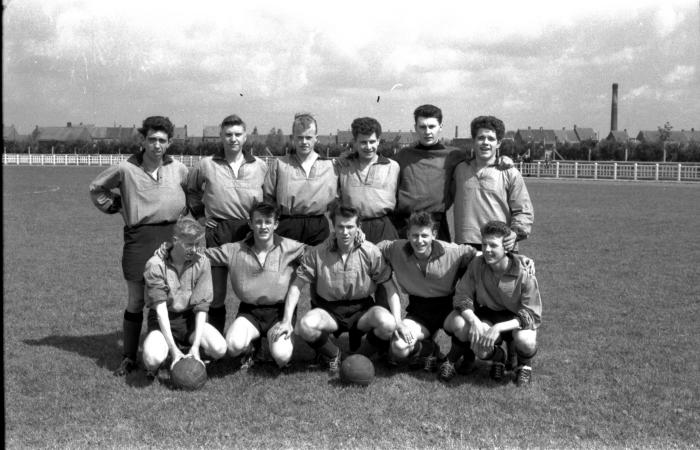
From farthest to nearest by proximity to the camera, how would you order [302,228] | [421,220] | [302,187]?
1. [302,228]
2. [302,187]
3. [421,220]

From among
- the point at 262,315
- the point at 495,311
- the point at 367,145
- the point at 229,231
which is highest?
the point at 367,145

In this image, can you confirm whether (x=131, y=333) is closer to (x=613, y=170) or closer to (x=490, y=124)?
(x=490, y=124)

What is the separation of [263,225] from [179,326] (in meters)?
0.99

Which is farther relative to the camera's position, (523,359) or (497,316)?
(497,316)

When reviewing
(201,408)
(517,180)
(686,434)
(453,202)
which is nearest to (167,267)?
(201,408)

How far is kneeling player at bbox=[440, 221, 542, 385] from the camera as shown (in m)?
4.90

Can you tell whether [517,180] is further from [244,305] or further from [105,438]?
[105,438]

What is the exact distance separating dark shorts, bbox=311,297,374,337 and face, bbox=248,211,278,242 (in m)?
0.69

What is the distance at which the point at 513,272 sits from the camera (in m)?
4.99

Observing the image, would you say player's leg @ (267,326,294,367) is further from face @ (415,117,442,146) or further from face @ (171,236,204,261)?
face @ (415,117,442,146)

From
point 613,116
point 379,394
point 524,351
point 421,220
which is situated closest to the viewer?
point 379,394

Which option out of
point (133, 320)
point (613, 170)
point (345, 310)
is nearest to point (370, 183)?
point (345, 310)

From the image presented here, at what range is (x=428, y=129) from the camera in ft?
17.5

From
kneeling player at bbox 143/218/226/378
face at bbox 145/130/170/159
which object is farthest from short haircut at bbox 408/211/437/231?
face at bbox 145/130/170/159
